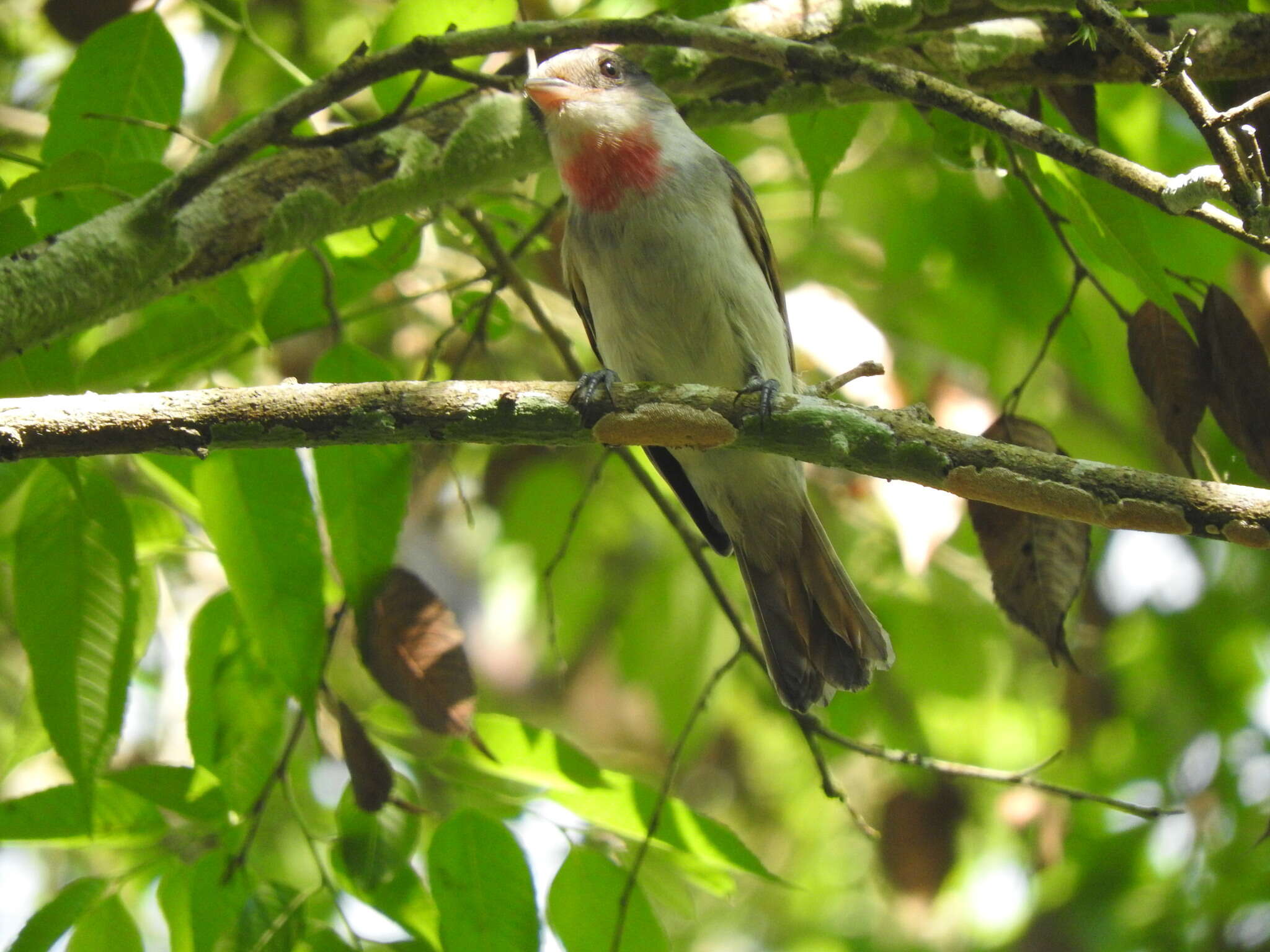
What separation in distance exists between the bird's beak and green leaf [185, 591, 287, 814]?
53.6 inches

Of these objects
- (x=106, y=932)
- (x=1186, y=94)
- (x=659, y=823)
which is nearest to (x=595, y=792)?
(x=659, y=823)

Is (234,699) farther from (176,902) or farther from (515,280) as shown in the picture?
(515,280)

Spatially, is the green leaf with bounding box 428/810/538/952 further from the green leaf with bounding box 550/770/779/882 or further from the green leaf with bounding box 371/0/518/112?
the green leaf with bounding box 371/0/518/112

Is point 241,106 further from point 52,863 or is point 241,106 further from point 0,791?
point 52,863

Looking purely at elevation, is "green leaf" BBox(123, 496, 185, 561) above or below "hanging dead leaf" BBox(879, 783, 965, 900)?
above

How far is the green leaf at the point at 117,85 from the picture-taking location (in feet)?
8.50

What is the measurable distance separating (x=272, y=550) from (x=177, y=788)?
0.54 meters

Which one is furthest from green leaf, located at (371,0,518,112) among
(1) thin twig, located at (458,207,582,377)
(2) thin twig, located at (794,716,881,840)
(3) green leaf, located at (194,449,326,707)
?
(2) thin twig, located at (794,716,881,840)

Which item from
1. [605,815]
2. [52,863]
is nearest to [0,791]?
[52,863]

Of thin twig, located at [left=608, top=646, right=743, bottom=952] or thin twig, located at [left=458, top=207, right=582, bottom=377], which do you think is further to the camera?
thin twig, located at [left=458, top=207, right=582, bottom=377]

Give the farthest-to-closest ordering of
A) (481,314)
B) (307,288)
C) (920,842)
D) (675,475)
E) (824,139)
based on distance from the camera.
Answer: (920,842)
(675,475)
(481,314)
(307,288)
(824,139)

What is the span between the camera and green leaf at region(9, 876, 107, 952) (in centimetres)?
234

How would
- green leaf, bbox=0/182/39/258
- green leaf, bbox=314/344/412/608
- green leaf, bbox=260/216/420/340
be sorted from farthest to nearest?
1. green leaf, bbox=260/216/420/340
2. green leaf, bbox=314/344/412/608
3. green leaf, bbox=0/182/39/258

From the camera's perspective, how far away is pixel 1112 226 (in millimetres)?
2307
